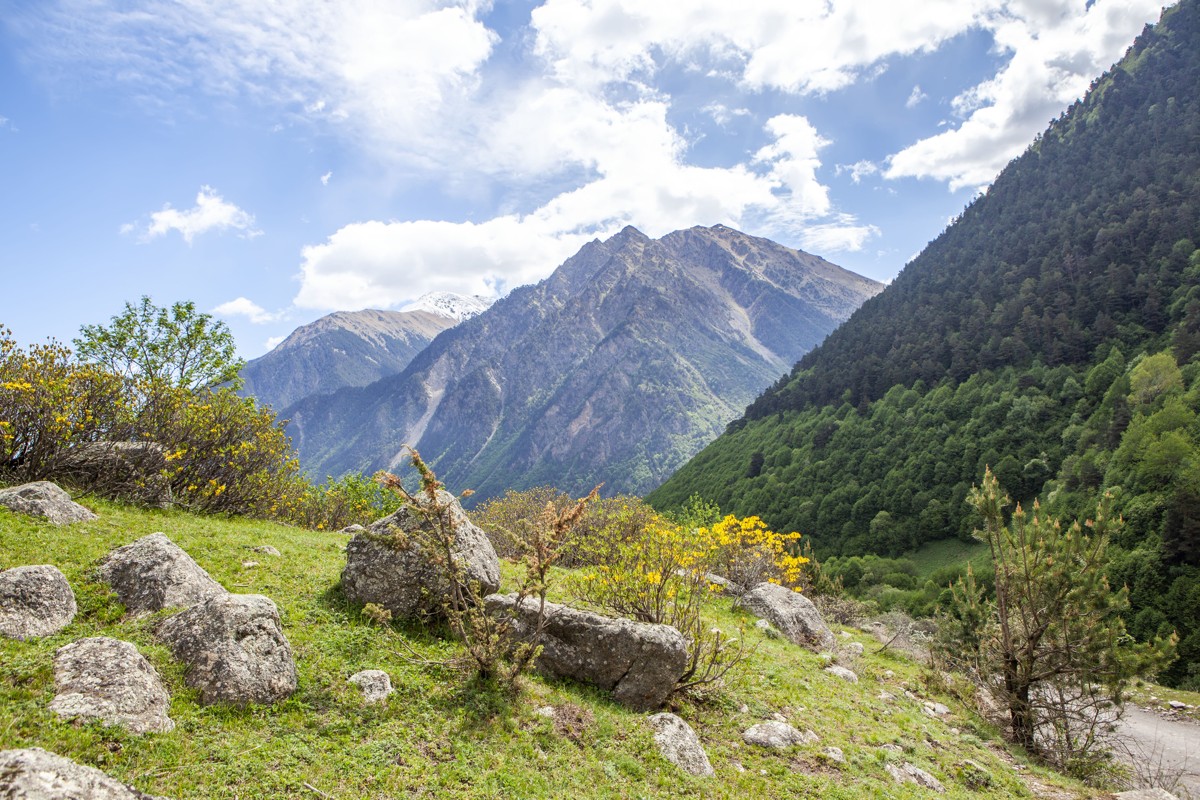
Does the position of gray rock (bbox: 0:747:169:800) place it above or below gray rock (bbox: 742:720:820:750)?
above

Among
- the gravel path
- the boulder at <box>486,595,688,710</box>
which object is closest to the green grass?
the boulder at <box>486,595,688,710</box>

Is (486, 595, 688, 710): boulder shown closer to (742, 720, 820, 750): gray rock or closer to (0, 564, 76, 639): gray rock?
(742, 720, 820, 750): gray rock

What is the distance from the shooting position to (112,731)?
→ 23.1 ft

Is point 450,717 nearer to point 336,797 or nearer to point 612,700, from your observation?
point 336,797

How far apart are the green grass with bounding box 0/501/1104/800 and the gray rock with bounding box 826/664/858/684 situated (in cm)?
243

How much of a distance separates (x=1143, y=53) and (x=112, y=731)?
27530 cm

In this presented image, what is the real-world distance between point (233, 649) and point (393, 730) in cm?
291

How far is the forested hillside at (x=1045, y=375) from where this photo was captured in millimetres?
68000

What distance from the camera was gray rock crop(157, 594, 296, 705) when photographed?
8445 mm

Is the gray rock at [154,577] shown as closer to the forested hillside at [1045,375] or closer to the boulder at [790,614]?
the boulder at [790,614]

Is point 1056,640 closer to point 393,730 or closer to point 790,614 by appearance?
point 790,614

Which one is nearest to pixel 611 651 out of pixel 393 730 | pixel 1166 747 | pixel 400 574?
pixel 393 730

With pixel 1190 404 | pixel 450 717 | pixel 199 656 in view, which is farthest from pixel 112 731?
pixel 1190 404

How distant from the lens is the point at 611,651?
12078 mm
